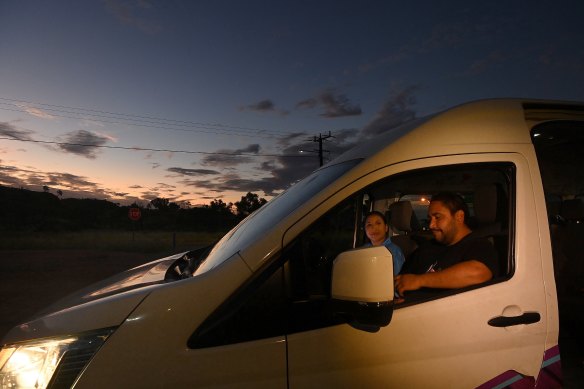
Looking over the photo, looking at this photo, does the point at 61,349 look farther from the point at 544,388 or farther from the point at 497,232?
the point at 497,232

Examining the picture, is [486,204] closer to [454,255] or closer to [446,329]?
[454,255]

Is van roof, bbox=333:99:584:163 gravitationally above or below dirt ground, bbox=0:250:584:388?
above

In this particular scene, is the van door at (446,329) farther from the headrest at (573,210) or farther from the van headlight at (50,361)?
the headrest at (573,210)

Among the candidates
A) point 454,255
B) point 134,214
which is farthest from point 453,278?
point 134,214

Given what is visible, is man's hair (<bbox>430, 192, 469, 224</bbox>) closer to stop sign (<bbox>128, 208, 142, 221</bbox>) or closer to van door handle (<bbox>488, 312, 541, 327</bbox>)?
van door handle (<bbox>488, 312, 541, 327</bbox>)

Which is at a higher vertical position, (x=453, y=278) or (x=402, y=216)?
(x=402, y=216)

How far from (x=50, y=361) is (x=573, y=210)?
172 inches

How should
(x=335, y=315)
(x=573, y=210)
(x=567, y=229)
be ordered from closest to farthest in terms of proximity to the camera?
(x=335, y=315)
(x=573, y=210)
(x=567, y=229)

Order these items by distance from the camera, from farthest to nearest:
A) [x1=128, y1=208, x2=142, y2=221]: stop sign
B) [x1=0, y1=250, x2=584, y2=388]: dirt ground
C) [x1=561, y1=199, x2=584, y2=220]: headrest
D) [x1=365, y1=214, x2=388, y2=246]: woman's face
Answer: [x1=128, y1=208, x2=142, y2=221]: stop sign < [x1=561, y1=199, x2=584, y2=220]: headrest < [x1=365, y1=214, x2=388, y2=246]: woman's face < [x1=0, y1=250, x2=584, y2=388]: dirt ground

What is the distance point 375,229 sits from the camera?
3.27 meters

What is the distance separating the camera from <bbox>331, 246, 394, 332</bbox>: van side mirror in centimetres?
149

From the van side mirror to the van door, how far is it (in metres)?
0.16

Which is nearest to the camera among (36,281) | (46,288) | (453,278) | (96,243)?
(453,278)

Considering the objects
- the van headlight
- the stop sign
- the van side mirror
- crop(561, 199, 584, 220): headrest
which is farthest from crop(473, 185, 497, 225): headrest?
the stop sign
